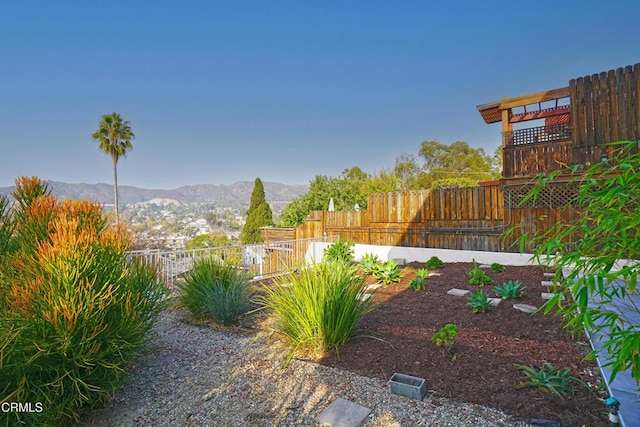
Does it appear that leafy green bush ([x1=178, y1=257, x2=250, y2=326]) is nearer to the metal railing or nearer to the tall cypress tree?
the metal railing

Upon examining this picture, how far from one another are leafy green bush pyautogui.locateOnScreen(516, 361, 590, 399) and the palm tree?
20921 mm

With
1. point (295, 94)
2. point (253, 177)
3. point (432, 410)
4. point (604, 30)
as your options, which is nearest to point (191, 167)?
point (253, 177)

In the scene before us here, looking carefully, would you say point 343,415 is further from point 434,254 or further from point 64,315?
point 434,254

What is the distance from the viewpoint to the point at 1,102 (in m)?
17.9

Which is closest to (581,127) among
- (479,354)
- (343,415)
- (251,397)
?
(479,354)

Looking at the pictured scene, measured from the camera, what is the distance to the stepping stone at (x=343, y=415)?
1.89 meters

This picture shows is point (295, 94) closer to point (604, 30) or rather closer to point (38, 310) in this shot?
point (604, 30)

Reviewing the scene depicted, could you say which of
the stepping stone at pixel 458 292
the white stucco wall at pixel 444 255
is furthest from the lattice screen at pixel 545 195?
the stepping stone at pixel 458 292

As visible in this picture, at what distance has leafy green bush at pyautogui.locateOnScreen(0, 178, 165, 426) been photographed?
5.80 feet

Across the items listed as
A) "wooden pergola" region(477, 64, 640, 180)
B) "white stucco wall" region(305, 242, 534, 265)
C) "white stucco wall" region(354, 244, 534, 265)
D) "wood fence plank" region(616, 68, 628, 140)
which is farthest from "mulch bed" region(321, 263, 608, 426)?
"wood fence plank" region(616, 68, 628, 140)

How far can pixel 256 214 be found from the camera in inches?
877

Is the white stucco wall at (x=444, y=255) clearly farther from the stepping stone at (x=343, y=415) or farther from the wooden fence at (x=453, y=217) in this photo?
the stepping stone at (x=343, y=415)

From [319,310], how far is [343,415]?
3.18ft

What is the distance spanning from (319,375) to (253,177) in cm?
2113
